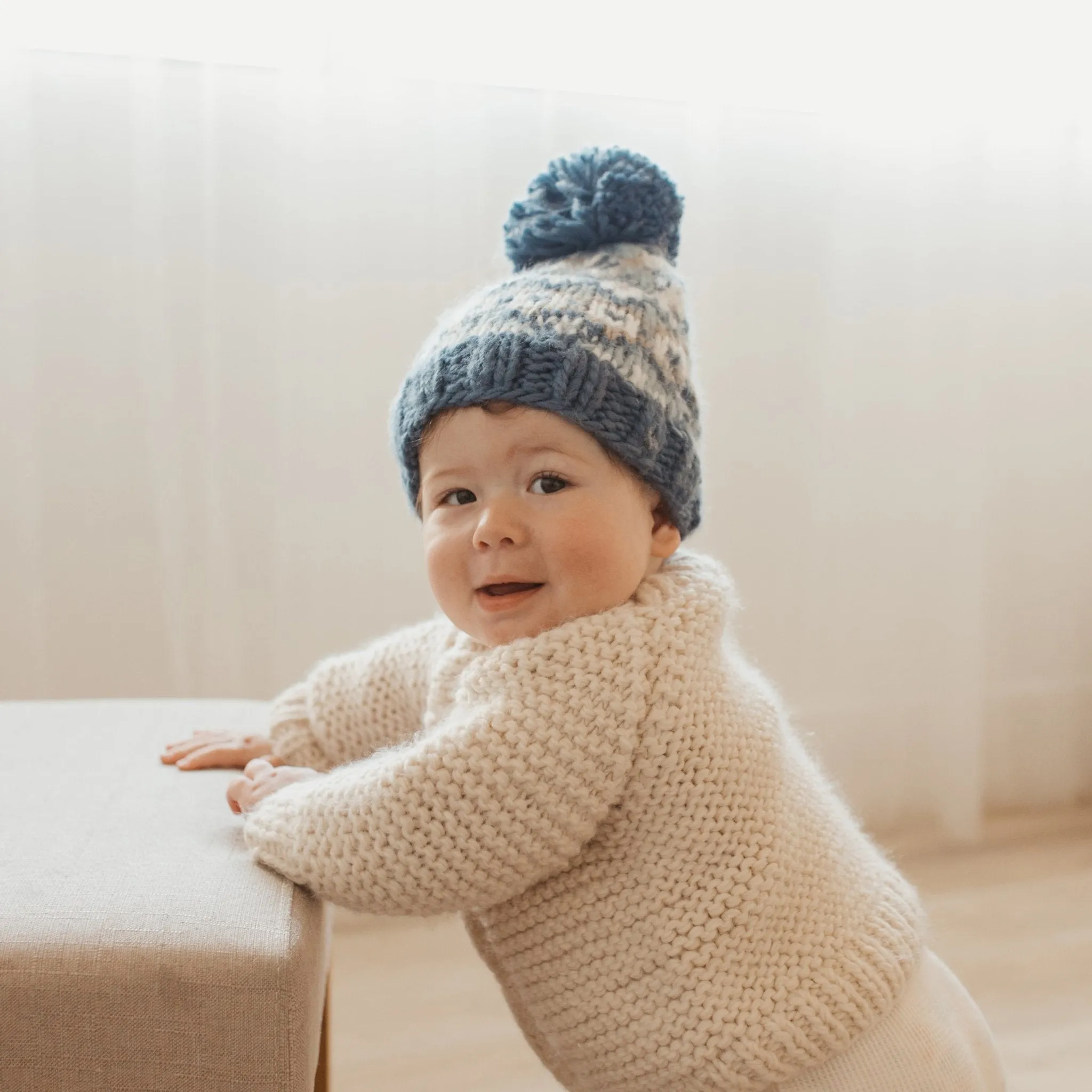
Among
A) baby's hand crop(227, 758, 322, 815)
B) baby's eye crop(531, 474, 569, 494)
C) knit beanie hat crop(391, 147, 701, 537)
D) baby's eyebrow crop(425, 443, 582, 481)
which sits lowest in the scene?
baby's hand crop(227, 758, 322, 815)

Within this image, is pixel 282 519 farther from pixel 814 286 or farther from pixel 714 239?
pixel 814 286

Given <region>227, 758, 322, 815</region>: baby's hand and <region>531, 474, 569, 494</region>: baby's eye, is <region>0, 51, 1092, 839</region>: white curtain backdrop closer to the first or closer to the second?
<region>227, 758, 322, 815</region>: baby's hand

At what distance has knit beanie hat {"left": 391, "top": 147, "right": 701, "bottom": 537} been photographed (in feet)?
2.73

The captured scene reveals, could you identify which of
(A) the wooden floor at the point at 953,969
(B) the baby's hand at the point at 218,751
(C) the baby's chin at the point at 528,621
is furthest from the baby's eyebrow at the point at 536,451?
(A) the wooden floor at the point at 953,969

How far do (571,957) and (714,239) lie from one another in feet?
3.89

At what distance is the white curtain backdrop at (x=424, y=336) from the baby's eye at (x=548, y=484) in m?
0.81

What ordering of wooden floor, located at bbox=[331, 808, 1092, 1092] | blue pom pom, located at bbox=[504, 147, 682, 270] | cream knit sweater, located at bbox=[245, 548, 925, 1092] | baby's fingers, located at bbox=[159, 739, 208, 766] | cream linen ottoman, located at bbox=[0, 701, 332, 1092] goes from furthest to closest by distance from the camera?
wooden floor, located at bbox=[331, 808, 1092, 1092] < baby's fingers, located at bbox=[159, 739, 208, 766] < blue pom pom, located at bbox=[504, 147, 682, 270] < cream knit sweater, located at bbox=[245, 548, 925, 1092] < cream linen ottoman, located at bbox=[0, 701, 332, 1092]

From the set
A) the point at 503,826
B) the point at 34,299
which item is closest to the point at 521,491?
the point at 503,826

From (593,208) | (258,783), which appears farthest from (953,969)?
(593,208)

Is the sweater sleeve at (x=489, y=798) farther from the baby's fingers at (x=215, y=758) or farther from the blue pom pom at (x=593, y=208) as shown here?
the blue pom pom at (x=593, y=208)

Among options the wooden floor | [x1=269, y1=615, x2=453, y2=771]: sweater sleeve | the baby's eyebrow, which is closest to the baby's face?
the baby's eyebrow

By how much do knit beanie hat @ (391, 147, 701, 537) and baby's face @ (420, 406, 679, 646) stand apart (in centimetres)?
2

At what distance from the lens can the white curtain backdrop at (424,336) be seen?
1.52 metres

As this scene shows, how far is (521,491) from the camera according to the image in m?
0.86
